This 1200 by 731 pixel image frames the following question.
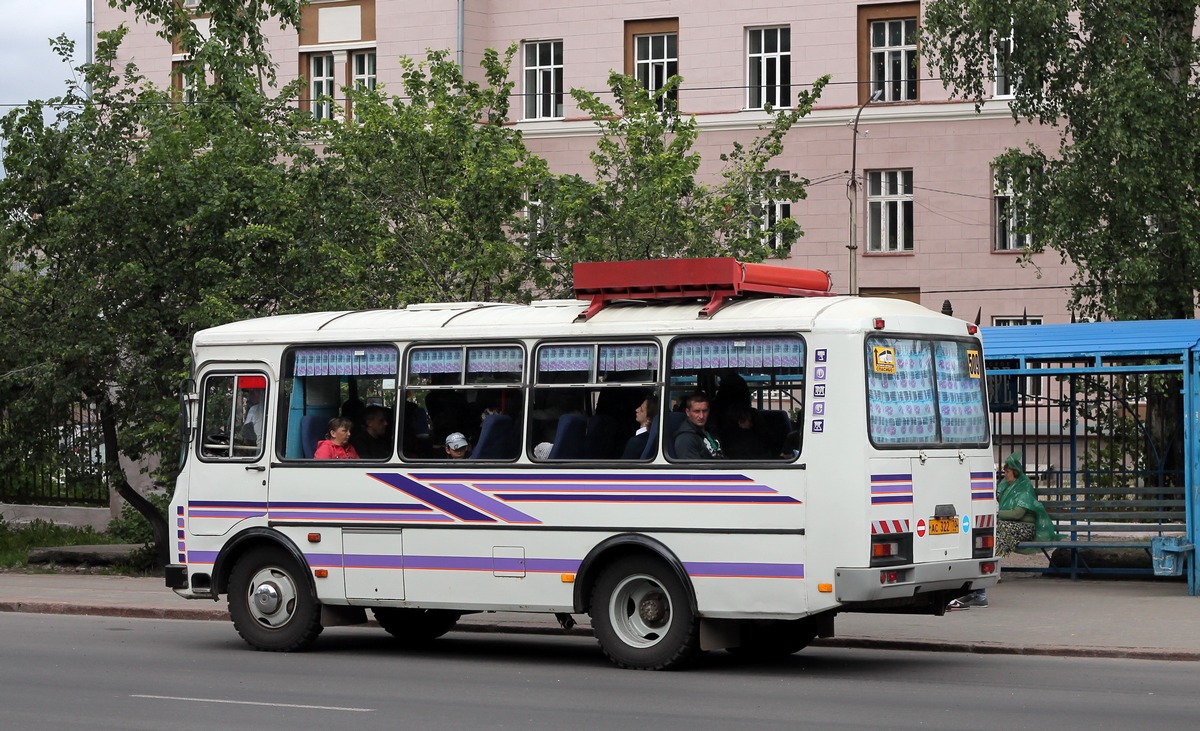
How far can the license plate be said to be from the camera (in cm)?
1330

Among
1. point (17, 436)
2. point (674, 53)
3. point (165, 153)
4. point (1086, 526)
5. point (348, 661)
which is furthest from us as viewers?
point (674, 53)

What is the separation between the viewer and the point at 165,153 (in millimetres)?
23969

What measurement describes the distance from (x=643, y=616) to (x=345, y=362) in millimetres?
3529

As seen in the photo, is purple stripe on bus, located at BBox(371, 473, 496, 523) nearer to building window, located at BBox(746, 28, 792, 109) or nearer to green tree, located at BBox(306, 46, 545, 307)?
green tree, located at BBox(306, 46, 545, 307)

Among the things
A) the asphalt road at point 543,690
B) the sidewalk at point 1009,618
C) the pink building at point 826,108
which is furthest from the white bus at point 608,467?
the pink building at point 826,108

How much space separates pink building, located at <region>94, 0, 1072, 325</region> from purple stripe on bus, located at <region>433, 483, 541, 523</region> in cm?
2687

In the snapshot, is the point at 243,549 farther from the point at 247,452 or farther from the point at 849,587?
the point at 849,587

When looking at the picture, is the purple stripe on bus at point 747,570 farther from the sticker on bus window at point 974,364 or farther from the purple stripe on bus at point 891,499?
the sticker on bus window at point 974,364

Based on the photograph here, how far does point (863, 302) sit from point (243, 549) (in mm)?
5873

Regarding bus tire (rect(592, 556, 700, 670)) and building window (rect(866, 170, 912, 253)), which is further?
building window (rect(866, 170, 912, 253))

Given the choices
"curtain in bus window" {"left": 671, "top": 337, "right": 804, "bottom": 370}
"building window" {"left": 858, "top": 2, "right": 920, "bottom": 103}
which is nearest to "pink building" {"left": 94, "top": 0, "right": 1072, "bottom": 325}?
"building window" {"left": 858, "top": 2, "right": 920, "bottom": 103}

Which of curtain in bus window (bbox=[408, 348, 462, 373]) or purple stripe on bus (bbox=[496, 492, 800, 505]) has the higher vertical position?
curtain in bus window (bbox=[408, 348, 462, 373])

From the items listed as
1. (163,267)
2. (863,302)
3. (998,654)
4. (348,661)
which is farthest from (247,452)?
(163,267)

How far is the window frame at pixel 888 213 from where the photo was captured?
41053mm
